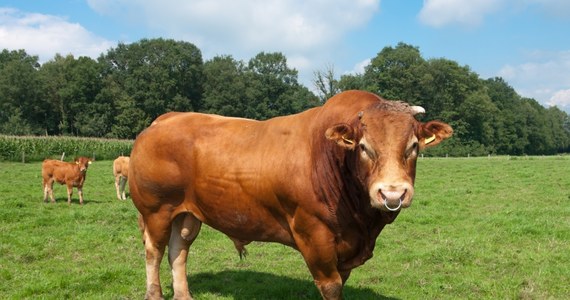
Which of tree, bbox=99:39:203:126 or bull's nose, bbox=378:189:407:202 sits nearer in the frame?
bull's nose, bbox=378:189:407:202

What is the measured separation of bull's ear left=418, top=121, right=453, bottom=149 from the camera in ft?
11.5

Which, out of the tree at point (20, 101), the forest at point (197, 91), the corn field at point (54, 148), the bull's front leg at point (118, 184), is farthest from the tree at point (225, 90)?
the bull's front leg at point (118, 184)

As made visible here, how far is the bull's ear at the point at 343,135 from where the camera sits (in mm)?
3459

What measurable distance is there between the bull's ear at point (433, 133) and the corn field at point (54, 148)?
100 ft

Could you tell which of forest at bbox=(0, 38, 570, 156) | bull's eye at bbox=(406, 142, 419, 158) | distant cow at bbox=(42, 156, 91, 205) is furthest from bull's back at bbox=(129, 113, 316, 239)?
forest at bbox=(0, 38, 570, 156)

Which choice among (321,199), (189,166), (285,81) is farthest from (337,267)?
(285,81)

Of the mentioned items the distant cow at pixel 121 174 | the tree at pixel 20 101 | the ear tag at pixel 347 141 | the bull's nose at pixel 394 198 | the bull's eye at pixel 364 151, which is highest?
the tree at pixel 20 101

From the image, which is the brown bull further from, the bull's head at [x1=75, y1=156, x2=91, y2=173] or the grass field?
the bull's head at [x1=75, y1=156, x2=91, y2=173]

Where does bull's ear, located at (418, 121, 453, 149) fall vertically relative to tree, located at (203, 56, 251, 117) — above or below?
below

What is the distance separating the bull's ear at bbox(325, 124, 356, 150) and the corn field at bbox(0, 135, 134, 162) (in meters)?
30.3

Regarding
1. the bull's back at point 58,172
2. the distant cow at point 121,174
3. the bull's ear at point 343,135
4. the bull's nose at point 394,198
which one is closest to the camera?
the bull's nose at point 394,198

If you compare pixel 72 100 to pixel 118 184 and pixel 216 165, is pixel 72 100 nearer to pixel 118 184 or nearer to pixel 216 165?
pixel 118 184

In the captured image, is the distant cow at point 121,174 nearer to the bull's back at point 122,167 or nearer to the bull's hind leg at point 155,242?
the bull's back at point 122,167

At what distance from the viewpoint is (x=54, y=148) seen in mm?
37406
